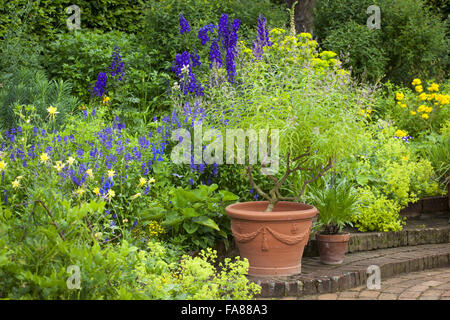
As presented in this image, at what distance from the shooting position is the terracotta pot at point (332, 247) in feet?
15.1

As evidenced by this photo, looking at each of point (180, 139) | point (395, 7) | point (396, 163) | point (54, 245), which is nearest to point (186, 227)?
point (180, 139)

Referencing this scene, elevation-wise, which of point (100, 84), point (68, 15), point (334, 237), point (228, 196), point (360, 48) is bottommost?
point (334, 237)

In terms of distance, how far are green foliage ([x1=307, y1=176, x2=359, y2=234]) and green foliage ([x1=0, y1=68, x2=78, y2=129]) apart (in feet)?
9.08

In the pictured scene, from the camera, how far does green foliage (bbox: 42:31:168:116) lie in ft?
24.1

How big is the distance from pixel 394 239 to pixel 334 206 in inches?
40.2

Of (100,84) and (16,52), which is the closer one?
(100,84)

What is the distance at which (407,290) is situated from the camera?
4.30 meters

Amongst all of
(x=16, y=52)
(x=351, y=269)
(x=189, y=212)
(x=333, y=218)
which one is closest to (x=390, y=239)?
(x=333, y=218)

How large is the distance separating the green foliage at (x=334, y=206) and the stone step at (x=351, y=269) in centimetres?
30

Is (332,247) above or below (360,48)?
below

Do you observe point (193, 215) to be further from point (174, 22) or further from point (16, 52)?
point (174, 22)

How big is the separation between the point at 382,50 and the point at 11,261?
7937 mm

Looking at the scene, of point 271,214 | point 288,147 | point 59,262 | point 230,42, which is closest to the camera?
point 59,262

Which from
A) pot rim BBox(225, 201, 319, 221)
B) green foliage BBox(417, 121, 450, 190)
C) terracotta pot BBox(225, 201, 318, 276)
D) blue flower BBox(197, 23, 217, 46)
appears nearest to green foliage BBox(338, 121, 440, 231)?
green foliage BBox(417, 121, 450, 190)
